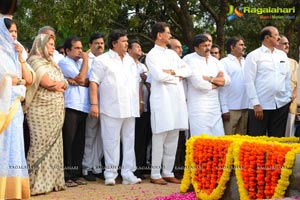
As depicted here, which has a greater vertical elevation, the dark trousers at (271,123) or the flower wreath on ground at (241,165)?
the dark trousers at (271,123)

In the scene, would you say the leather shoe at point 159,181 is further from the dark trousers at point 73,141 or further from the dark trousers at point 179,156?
the dark trousers at point 73,141

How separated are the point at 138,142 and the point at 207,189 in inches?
96.0

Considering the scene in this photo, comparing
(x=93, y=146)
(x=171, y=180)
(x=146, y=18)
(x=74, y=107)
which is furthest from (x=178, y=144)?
(x=146, y=18)

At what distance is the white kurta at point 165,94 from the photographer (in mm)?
7898

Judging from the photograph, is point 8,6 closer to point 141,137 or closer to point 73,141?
point 73,141

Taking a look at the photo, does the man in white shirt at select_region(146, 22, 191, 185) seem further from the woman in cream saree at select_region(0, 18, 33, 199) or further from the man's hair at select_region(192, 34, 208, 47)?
the woman in cream saree at select_region(0, 18, 33, 199)

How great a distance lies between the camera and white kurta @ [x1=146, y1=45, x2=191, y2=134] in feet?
25.9

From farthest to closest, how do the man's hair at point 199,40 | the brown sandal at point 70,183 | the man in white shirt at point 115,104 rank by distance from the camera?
1. the man's hair at point 199,40
2. the man in white shirt at point 115,104
3. the brown sandal at point 70,183

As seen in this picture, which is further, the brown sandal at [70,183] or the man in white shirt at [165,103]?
the man in white shirt at [165,103]

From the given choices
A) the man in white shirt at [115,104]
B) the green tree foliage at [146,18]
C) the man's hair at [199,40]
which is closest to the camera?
the man in white shirt at [115,104]

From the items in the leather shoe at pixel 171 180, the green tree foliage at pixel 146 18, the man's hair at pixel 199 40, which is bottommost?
the leather shoe at pixel 171 180

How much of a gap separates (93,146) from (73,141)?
46 centimetres

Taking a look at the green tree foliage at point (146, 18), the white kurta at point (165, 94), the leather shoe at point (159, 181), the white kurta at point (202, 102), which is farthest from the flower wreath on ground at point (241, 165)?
the green tree foliage at point (146, 18)

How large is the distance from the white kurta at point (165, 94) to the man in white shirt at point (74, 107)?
0.87 meters
